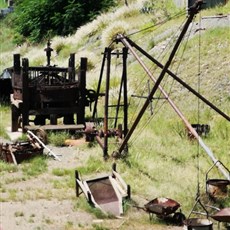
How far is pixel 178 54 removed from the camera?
19.6m

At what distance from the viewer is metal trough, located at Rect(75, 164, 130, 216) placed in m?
9.70

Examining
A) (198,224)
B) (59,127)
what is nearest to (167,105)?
(59,127)

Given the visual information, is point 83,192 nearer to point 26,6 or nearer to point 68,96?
point 68,96

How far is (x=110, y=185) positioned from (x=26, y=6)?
2948 centimetres

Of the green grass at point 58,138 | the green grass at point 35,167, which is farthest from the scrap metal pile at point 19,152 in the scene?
the green grass at point 58,138

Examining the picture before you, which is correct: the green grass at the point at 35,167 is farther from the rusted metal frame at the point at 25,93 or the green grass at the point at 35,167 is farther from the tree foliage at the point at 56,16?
the tree foliage at the point at 56,16

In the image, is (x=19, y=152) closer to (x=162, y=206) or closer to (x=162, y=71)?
(x=162, y=71)

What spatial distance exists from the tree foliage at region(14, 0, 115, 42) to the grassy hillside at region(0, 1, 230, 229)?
15.6ft

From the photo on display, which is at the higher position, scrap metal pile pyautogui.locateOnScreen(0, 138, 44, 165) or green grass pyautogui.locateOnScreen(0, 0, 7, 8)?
green grass pyautogui.locateOnScreen(0, 0, 7, 8)

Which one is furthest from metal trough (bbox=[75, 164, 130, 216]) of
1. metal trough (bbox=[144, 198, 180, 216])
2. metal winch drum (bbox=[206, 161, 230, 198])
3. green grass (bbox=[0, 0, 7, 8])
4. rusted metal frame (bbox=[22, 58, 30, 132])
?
green grass (bbox=[0, 0, 7, 8])

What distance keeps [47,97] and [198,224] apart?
8065mm

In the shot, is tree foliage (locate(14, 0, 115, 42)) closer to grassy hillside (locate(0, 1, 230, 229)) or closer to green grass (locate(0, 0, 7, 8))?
grassy hillside (locate(0, 1, 230, 229))

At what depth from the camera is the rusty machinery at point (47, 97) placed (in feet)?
51.3

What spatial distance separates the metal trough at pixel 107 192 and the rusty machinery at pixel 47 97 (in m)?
4.84
